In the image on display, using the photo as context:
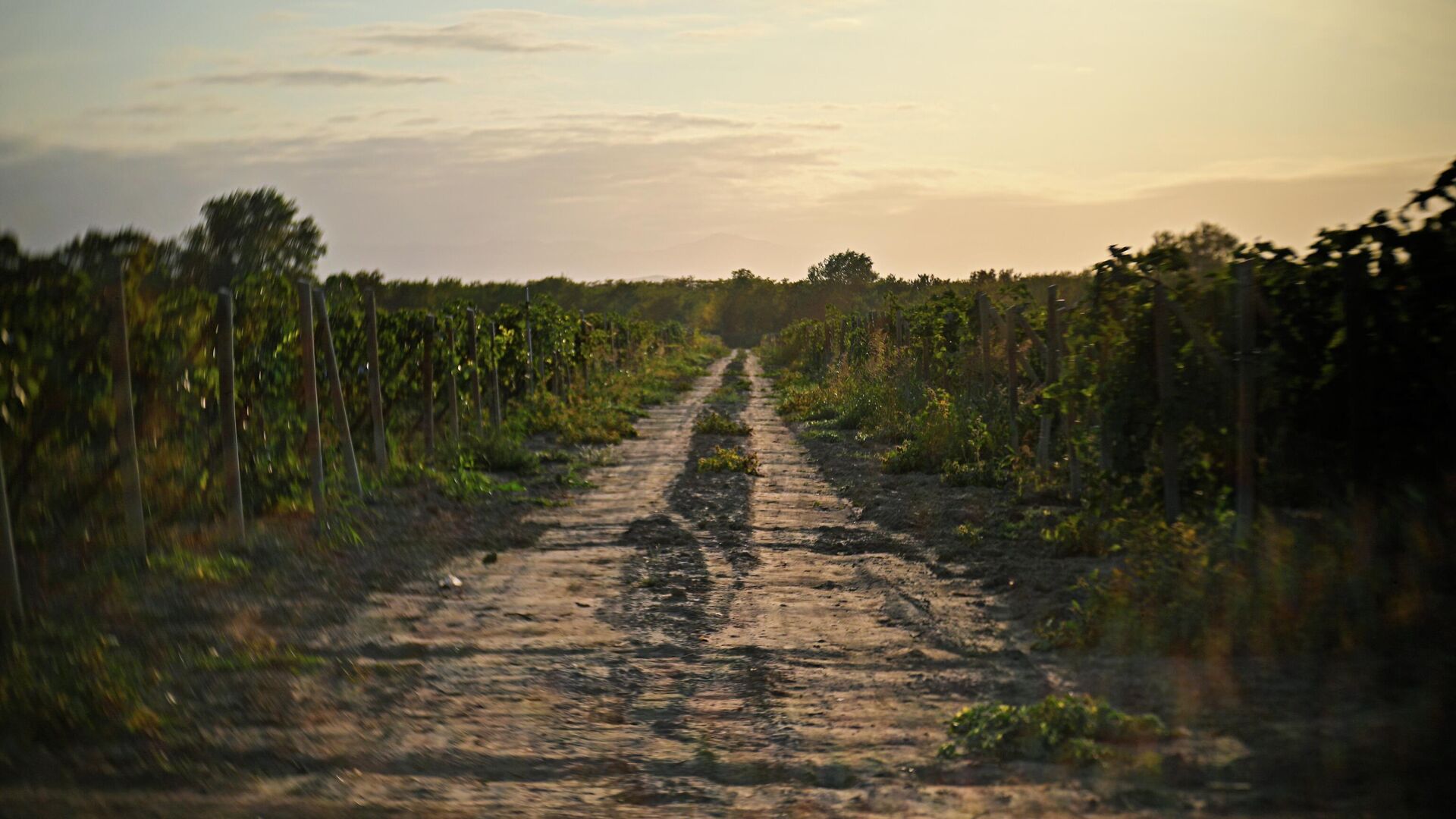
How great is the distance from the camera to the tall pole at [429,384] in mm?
13203

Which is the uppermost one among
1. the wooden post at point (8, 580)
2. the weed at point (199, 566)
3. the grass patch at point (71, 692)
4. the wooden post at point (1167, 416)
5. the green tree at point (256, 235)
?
the green tree at point (256, 235)

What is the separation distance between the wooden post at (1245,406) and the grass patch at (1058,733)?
85.1 inches

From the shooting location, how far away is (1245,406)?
648 centimetres

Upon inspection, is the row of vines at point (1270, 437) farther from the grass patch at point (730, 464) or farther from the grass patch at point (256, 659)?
the grass patch at point (730, 464)

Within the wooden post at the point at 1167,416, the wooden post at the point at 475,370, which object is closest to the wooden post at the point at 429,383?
the wooden post at the point at 475,370

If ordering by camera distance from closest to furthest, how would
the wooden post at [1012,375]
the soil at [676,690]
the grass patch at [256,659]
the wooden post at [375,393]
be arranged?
1. the soil at [676,690]
2. the grass patch at [256,659]
3. the wooden post at [375,393]
4. the wooden post at [1012,375]

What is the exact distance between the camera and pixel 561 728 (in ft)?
16.4

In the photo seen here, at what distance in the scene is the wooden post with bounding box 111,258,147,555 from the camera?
24.0ft

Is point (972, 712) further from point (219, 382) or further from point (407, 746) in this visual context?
point (219, 382)

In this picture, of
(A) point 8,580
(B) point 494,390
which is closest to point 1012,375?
(B) point 494,390

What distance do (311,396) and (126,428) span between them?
2452 mm

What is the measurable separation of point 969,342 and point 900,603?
1024cm

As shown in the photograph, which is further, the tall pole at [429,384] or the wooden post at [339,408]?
the tall pole at [429,384]

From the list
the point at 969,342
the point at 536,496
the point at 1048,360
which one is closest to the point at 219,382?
the point at 536,496
